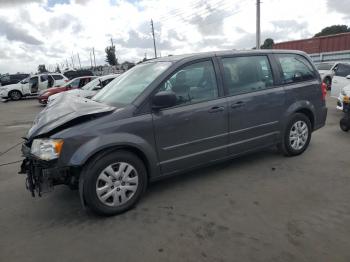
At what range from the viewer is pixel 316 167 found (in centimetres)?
431

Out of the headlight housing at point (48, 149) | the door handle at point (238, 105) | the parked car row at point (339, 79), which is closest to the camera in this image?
the headlight housing at point (48, 149)

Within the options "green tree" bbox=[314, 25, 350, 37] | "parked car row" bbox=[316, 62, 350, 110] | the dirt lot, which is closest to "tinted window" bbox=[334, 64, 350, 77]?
"parked car row" bbox=[316, 62, 350, 110]

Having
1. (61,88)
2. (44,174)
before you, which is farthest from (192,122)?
(61,88)

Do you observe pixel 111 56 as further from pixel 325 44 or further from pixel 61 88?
pixel 61 88

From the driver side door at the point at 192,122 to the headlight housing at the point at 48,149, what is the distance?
3.45ft

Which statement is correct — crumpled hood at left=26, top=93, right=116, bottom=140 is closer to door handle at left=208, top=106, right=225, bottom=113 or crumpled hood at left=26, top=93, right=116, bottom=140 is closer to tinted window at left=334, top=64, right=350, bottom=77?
door handle at left=208, top=106, right=225, bottom=113

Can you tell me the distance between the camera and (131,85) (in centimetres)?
382

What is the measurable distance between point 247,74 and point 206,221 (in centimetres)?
217

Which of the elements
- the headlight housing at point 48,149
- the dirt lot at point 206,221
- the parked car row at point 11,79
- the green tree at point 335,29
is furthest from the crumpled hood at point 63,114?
the green tree at point 335,29

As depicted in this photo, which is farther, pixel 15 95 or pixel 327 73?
pixel 15 95

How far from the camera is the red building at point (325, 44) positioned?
82.3 ft

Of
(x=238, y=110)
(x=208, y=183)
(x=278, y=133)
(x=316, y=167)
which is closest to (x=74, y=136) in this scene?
(x=208, y=183)

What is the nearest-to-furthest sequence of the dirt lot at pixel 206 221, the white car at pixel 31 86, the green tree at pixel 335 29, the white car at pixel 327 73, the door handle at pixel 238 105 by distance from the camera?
the dirt lot at pixel 206 221 < the door handle at pixel 238 105 < the white car at pixel 327 73 < the white car at pixel 31 86 < the green tree at pixel 335 29

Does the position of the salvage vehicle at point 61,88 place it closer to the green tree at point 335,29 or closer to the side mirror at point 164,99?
the side mirror at point 164,99
